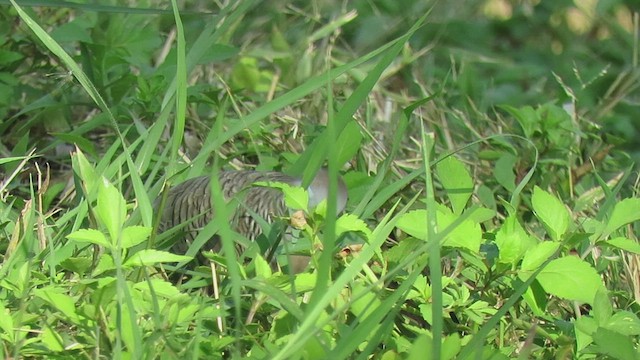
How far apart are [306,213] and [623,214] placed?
15.8 inches

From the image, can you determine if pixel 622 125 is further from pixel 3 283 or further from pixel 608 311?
pixel 3 283

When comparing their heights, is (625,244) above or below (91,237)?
below

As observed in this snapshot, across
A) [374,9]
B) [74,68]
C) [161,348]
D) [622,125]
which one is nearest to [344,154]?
[74,68]

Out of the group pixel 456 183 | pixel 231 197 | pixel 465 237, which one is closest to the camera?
pixel 465 237

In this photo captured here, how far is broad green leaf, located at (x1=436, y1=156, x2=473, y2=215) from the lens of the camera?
1494 millimetres

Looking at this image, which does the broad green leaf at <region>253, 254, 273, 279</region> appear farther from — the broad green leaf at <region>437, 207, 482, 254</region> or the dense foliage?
the broad green leaf at <region>437, 207, 482, 254</region>

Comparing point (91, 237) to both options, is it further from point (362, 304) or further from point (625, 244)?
point (625, 244)

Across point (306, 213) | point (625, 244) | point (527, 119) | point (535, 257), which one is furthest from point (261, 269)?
point (527, 119)

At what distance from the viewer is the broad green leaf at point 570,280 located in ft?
4.19

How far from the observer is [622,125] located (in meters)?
3.01

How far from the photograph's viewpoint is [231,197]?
163 centimetres

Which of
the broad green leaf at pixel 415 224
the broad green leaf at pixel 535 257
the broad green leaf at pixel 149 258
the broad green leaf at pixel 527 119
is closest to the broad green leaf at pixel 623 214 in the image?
the broad green leaf at pixel 535 257

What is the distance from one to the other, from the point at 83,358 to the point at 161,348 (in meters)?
0.09

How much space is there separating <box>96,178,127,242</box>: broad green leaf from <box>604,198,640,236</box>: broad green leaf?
0.61 meters
